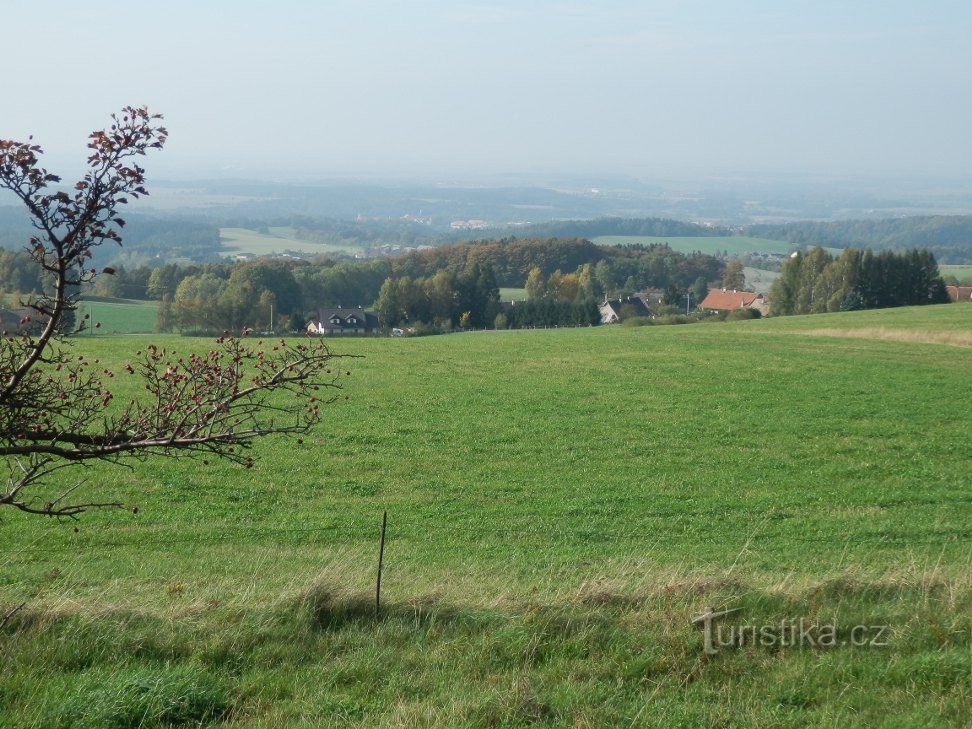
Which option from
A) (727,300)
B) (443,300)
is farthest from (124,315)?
(727,300)

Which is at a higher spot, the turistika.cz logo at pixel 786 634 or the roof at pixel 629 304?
the turistika.cz logo at pixel 786 634

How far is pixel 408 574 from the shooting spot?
9.34 metres

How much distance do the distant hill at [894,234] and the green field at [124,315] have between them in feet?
354

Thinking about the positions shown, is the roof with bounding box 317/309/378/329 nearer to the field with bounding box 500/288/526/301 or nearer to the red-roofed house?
the field with bounding box 500/288/526/301

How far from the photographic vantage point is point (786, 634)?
643cm

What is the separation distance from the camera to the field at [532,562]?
552cm

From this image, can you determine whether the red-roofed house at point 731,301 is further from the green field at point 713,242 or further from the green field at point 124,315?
the green field at point 713,242

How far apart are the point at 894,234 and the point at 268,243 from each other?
312 ft

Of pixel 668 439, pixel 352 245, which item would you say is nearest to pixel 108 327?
pixel 668 439

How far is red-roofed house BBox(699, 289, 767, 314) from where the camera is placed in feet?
242

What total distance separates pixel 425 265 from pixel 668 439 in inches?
2233


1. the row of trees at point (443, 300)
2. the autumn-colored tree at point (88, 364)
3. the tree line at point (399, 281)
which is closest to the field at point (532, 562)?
the autumn-colored tree at point (88, 364)

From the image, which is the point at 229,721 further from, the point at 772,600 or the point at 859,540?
the point at 859,540

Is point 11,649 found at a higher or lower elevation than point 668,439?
higher
